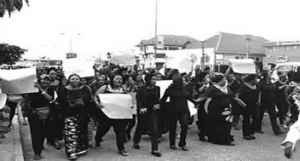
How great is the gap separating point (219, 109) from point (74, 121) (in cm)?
303

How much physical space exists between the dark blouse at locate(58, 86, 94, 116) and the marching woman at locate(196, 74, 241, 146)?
7.87ft

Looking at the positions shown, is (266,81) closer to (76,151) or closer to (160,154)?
(160,154)

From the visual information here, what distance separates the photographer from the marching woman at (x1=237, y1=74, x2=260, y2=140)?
7402mm

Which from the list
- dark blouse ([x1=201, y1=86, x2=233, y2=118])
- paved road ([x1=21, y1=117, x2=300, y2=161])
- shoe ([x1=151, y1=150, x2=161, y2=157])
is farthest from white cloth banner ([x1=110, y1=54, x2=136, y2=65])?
shoe ([x1=151, y1=150, x2=161, y2=157])

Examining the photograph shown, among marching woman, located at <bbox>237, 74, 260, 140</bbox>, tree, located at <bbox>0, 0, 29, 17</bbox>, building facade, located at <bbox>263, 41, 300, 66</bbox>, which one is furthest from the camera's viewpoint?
building facade, located at <bbox>263, 41, 300, 66</bbox>

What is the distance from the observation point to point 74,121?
18.6 feet

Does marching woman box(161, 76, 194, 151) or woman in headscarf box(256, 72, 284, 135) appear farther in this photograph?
woman in headscarf box(256, 72, 284, 135)

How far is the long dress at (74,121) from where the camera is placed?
18.6 feet

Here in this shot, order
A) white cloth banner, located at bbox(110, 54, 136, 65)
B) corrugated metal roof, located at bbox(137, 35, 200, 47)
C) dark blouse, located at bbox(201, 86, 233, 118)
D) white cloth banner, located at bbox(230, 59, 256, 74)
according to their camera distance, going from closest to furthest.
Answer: dark blouse, located at bbox(201, 86, 233, 118) < white cloth banner, located at bbox(230, 59, 256, 74) < white cloth banner, located at bbox(110, 54, 136, 65) < corrugated metal roof, located at bbox(137, 35, 200, 47)

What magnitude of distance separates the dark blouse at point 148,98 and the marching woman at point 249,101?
246 centimetres

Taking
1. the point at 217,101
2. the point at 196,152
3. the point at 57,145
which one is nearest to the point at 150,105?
the point at 196,152

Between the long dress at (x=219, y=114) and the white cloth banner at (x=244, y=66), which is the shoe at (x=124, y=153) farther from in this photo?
the white cloth banner at (x=244, y=66)

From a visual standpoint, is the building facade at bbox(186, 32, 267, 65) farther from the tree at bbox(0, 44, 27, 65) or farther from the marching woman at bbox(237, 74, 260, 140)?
the marching woman at bbox(237, 74, 260, 140)

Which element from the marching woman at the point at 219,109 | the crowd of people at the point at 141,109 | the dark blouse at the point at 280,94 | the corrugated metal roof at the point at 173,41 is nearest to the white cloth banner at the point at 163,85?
the crowd of people at the point at 141,109
